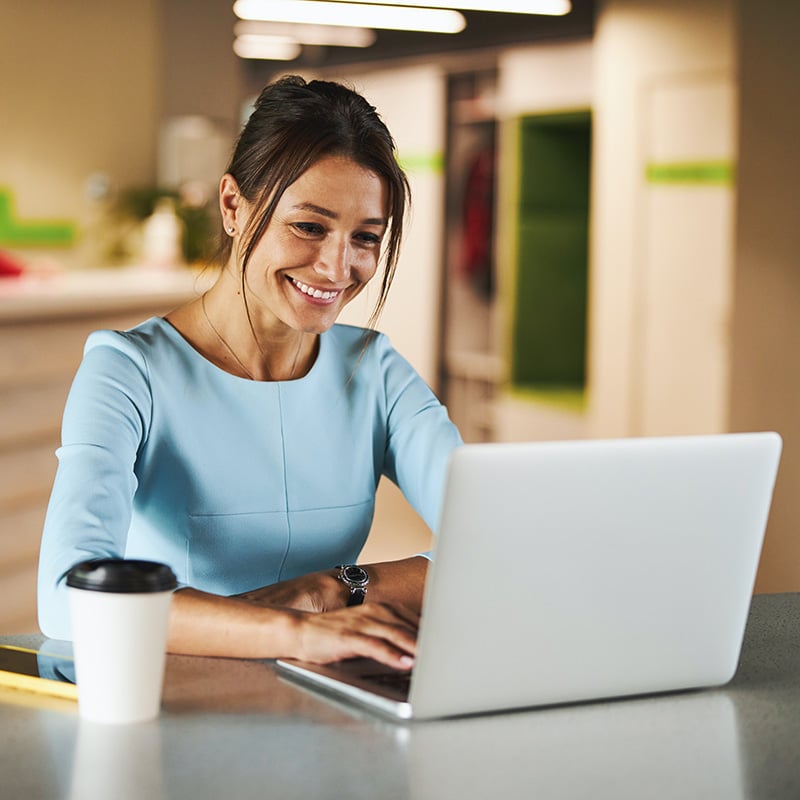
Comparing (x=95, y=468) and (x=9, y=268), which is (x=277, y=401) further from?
(x=9, y=268)

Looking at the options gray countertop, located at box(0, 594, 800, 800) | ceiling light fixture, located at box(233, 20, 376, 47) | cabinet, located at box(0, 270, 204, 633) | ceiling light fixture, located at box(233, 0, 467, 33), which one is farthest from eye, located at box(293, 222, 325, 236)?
ceiling light fixture, located at box(233, 20, 376, 47)

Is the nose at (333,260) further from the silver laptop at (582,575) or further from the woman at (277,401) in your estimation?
the silver laptop at (582,575)

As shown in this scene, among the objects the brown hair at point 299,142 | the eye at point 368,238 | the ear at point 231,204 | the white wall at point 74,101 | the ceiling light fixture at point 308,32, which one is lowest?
the eye at point 368,238

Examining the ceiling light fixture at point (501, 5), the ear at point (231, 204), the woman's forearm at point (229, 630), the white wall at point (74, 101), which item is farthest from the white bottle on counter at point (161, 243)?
the woman's forearm at point (229, 630)

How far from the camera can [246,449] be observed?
2129 millimetres

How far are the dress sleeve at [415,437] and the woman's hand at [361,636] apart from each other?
2.02ft

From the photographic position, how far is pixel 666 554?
56.5 inches

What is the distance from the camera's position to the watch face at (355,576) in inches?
76.6

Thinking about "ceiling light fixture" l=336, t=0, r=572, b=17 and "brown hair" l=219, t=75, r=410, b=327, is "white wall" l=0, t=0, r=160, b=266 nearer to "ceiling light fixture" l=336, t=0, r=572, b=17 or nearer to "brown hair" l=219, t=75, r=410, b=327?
"ceiling light fixture" l=336, t=0, r=572, b=17

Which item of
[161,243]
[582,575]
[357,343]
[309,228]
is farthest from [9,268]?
[582,575]

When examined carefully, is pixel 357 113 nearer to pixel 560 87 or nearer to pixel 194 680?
pixel 194 680

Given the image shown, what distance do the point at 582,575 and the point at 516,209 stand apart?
7.15 metres

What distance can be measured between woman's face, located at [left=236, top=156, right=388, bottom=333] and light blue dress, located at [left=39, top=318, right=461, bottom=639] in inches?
6.5

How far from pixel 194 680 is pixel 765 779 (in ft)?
2.17
